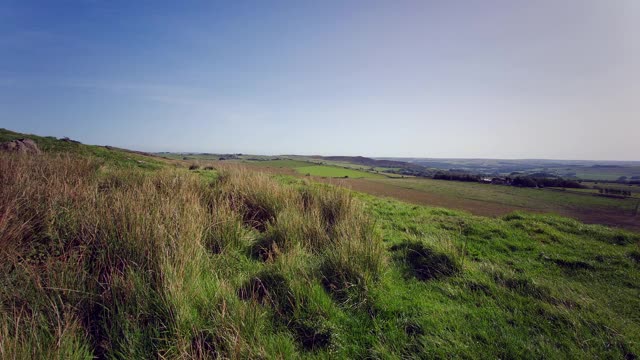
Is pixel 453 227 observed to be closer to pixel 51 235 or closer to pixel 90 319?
pixel 90 319

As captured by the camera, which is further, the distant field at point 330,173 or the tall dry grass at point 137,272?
the distant field at point 330,173

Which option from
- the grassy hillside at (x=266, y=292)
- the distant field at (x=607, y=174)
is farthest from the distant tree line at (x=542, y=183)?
the distant field at (x=607, y=174)

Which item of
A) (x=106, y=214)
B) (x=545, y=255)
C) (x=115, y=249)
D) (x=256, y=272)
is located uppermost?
(x=106, y=214)

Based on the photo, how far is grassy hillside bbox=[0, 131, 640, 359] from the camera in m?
2.71

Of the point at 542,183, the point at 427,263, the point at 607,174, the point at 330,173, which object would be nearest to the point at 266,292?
the point at 427,263

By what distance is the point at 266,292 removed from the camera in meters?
3.38

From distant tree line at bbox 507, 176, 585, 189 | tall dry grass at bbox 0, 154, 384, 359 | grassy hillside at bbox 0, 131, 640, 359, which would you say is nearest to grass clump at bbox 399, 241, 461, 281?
grassy hillside at bbox 0, 131, 640, 359

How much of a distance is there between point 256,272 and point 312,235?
168 cm

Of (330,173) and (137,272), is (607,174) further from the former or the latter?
(137,272)

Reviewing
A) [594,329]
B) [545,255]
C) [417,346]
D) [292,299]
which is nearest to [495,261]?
[545,255]

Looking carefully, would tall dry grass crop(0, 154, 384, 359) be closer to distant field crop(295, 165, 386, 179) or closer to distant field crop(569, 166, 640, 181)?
distant field crop(295, 165, 386, 179)

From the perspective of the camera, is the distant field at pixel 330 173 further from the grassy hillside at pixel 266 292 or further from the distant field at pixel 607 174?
the distant field at pixel 607 174

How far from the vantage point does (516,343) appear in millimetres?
3000

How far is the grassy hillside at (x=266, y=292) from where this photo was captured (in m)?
2.71
